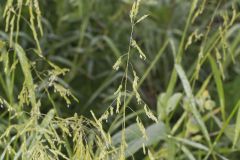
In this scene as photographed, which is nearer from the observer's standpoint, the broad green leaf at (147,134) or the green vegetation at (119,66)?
the broad green leaf at (147,134)

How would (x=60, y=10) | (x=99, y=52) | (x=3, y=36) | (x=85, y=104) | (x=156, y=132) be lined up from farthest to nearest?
(x=99, y=52), (x=60, y=10), (x=85, y=104), (x=3, y=36), (x=156, y=132)

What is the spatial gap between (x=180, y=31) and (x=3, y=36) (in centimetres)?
78

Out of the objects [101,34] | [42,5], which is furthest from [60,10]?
[101,34]

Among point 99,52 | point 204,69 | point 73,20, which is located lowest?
point 204,69

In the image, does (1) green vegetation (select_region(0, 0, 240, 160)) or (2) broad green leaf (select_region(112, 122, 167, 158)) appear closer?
(2) broad green leaf (select_region(112, 122, 167, 158))

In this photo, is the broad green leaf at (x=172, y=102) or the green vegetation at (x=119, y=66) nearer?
the broad green leaf at (x=172, y=102)

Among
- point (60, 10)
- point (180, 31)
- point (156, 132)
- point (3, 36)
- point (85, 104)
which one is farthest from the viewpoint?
point (180, 31)

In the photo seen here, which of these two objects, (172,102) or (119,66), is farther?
(119,66)

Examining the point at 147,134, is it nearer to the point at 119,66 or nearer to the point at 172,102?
the point at 172,102

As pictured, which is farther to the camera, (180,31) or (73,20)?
(180,31)

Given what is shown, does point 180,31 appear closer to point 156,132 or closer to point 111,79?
point 111,79

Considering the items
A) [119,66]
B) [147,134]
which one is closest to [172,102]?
[147,134]

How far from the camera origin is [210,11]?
229 cm

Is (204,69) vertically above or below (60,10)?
below
